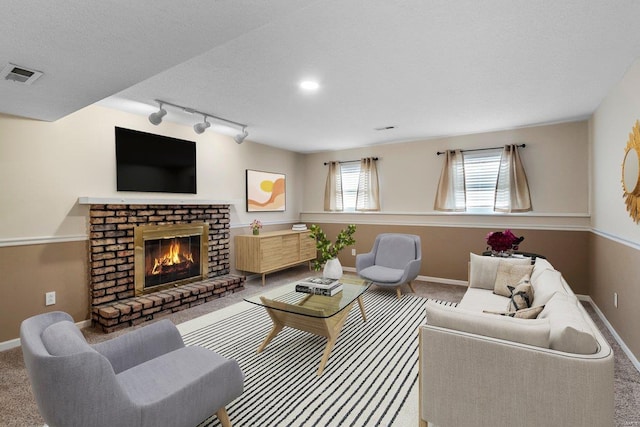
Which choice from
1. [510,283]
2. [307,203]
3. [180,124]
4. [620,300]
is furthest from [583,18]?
[307,203]

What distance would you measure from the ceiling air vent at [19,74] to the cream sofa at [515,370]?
9.45 feet

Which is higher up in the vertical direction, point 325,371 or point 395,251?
point 395,251

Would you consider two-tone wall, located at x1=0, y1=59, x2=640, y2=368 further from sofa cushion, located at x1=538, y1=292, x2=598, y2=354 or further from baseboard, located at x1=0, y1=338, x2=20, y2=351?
sofa cushion, located at x1=538, y1=292, x2=598, y2=354

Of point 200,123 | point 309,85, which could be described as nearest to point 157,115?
point 200,123

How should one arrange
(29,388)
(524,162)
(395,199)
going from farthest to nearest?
(395,199), (524,162), (29,388)

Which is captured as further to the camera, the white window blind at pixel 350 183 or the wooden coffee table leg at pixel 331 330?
the white window blind at pixel 350 183

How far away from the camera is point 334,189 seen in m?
6.31

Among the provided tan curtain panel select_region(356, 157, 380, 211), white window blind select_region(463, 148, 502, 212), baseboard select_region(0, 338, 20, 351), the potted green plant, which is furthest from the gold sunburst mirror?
baseboard select_region(0, 338, 20, 351)

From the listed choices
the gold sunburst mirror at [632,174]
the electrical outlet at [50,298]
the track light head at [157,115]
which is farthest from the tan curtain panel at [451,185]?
the electrical outlet at [50,298]

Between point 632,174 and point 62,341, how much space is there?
3.97 m

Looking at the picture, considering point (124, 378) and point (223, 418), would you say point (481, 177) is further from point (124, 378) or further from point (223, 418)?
point (124, 378)

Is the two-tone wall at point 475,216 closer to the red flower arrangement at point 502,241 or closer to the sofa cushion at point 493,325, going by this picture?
the red flower arrangement at point 502,241

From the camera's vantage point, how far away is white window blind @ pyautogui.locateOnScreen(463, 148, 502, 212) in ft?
15.9

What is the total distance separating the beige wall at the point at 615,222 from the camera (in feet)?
8.35
